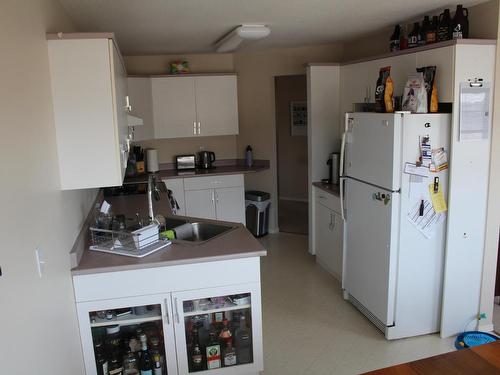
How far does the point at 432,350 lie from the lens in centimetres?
314

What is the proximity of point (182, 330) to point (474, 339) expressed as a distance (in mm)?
2058

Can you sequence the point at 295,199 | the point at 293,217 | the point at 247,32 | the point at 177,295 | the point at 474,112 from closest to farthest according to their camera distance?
the point at 177,295 < the point at 474,112 < the point at 247,32 < the point at 293,217 < the point at 295,199

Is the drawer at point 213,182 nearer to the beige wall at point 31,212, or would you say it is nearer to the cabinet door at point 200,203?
the cabinet door at point 200,203

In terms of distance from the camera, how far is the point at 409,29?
380 cm

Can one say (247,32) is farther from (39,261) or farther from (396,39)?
(39,261)

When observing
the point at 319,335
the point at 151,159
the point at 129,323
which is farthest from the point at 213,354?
the point at 151,159

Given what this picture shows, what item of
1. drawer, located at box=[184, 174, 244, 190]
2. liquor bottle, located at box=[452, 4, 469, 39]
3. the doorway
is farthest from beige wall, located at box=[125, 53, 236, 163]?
liquor bottle, located at box=[452, 4, 469, 39]

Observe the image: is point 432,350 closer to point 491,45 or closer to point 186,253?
point 186,253

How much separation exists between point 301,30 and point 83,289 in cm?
279

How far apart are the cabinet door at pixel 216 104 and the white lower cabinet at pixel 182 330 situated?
3260 millimetres

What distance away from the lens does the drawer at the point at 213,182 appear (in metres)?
5.40

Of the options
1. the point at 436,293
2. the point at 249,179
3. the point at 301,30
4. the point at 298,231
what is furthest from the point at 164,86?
the point at 436,293

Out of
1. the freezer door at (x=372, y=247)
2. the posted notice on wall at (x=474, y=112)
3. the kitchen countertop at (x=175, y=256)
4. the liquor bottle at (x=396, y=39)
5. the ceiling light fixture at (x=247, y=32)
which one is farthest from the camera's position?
the liquor bottle at (x=396, y=39)

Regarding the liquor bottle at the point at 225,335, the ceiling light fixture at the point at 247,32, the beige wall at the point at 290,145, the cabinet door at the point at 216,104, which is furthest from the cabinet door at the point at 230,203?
the liquor bottle at the point at 225,335
